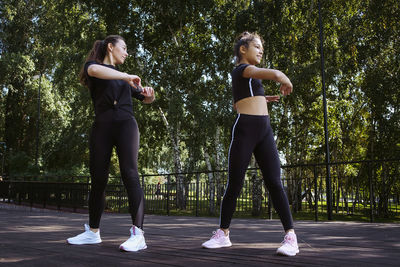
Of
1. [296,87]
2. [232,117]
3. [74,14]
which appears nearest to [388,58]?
[296,87]

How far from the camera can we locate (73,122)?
22625mm

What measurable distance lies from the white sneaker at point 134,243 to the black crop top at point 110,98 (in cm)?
92

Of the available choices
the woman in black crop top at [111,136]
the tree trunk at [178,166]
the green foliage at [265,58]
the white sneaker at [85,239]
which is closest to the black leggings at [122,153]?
the woman in black crop top at [111,136]

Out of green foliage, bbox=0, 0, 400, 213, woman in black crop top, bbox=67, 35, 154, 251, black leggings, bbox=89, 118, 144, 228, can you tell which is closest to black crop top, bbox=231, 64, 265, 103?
woman in black crop top, bbox=67, 35, 154, 251

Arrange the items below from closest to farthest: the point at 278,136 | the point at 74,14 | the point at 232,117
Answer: the point at 232,117 < the point at 278,136 < the point at 74,14

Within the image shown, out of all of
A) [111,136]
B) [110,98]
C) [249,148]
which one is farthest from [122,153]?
[249,148]

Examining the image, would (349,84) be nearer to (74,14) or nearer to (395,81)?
(395,81)

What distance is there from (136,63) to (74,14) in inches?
156

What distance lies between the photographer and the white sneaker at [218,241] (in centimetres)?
291

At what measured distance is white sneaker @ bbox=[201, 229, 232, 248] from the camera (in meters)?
2.91

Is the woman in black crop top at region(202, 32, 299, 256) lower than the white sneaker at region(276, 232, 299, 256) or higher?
higher

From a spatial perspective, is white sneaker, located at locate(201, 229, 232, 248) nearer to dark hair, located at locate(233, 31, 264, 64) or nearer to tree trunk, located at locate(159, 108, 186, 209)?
dark hair, located at locate(233, 31, 264, 64)

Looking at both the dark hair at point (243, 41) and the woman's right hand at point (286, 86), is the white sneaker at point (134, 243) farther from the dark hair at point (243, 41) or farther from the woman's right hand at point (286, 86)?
the dark hair at point (243, 41)

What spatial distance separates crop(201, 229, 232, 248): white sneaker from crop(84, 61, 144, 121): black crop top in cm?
122
